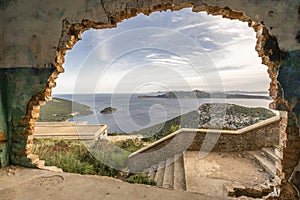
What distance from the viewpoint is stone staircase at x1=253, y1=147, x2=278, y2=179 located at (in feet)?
12.9

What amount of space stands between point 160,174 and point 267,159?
2646mm

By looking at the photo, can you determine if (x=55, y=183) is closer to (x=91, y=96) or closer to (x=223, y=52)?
(x=223, y=52)

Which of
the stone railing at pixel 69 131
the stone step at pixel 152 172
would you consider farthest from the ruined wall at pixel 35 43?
the stone railing at pixel 69 131

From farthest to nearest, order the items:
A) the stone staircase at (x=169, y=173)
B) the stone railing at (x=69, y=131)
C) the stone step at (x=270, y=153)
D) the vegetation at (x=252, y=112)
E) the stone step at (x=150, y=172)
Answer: the stone railing at (x=69, y=131) < the vegetation at (x=252, y=112) < the stone step at (x=150, y=172) < the stone step at (x=270, y=153) < the stone staircase at (x=169, y=173)

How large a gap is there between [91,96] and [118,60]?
2950 mm

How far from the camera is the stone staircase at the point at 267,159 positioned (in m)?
3.94

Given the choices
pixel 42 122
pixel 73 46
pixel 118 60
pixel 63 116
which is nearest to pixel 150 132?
pixel 118 60

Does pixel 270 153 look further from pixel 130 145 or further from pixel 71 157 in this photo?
pixel 71 157

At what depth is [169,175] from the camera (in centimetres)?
435

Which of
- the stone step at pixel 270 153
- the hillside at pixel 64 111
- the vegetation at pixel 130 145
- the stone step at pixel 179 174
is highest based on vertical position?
the hillside at pixel 64 111

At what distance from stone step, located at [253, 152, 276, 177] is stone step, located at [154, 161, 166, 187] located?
7.56 ft

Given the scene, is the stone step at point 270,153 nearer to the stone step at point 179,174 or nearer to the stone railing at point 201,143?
the stone railing at point 201,143

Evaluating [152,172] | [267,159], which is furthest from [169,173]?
[267,159]

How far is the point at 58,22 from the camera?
7.84 ft
